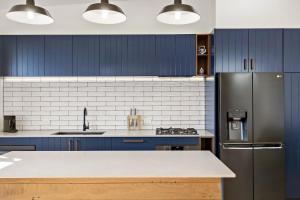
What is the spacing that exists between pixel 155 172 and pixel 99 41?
8.70 ft

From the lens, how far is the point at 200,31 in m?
4.02

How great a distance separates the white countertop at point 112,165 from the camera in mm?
1703

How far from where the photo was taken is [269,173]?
10.9ft

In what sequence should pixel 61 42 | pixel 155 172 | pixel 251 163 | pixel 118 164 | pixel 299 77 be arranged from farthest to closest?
pixel 61 42 → pixel 299 77 → pixel 251 163 → pixel 118 164 → pixel 155 172

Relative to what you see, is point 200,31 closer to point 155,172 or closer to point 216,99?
point 216,99

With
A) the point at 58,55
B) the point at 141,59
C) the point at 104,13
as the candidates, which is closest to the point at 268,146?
the point at 141,59

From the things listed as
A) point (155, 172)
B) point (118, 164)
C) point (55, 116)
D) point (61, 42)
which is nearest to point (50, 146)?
point (55, 116)

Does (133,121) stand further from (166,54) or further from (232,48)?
(232,48)

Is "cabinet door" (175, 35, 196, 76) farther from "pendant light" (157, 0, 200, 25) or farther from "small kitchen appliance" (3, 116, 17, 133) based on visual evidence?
"small kitchen appliance" (3, 116, 17, 133)

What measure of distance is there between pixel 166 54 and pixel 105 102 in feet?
4.08

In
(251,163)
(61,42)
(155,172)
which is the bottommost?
(251,163)

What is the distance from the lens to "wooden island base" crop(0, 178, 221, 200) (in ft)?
5.59

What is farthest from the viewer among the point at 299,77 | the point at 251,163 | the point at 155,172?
the point at 299,77

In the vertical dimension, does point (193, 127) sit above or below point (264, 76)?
below
